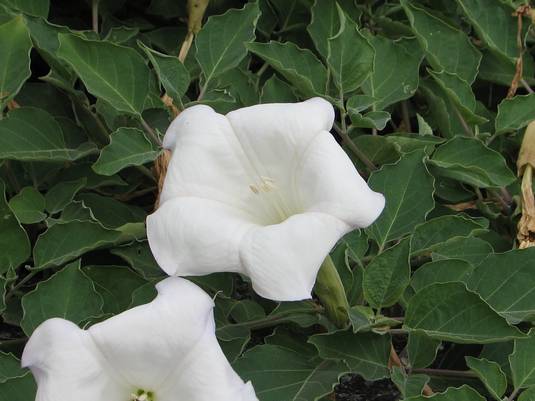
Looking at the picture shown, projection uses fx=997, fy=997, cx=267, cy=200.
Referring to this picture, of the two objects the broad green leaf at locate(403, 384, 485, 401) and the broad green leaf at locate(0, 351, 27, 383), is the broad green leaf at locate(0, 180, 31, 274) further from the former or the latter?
the broad green leaf at locate(403, 384, 485, 401)

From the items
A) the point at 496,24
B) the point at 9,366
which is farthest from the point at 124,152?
the point at 496,24

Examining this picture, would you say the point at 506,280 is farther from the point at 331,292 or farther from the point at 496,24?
the point at 496,24

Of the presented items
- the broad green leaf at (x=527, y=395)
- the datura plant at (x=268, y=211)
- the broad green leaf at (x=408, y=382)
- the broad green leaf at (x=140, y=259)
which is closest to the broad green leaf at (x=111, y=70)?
the datura plant at (x=268, y=211)

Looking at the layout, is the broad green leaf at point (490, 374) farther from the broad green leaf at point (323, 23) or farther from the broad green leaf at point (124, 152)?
the broad green leaf at point (323, 23)

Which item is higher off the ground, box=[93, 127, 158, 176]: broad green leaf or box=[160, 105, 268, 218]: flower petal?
box=[160, 105, 268, 218]: flower petal

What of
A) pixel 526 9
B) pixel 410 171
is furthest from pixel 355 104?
pixel 526 9

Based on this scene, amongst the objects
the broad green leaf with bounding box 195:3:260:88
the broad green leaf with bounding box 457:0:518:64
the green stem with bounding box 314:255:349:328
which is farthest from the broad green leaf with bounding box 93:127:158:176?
the broad green leaf with bounding box 457:0:518:64

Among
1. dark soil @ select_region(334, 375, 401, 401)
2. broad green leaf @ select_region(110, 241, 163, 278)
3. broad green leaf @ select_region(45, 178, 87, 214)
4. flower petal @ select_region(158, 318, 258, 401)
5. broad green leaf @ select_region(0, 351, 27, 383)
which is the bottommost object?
dark soil @ select_region(334, 375, 401, 401)

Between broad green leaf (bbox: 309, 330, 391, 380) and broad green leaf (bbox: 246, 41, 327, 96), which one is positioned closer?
broad green leaf (bbox: 309, 330, 391, 380)
